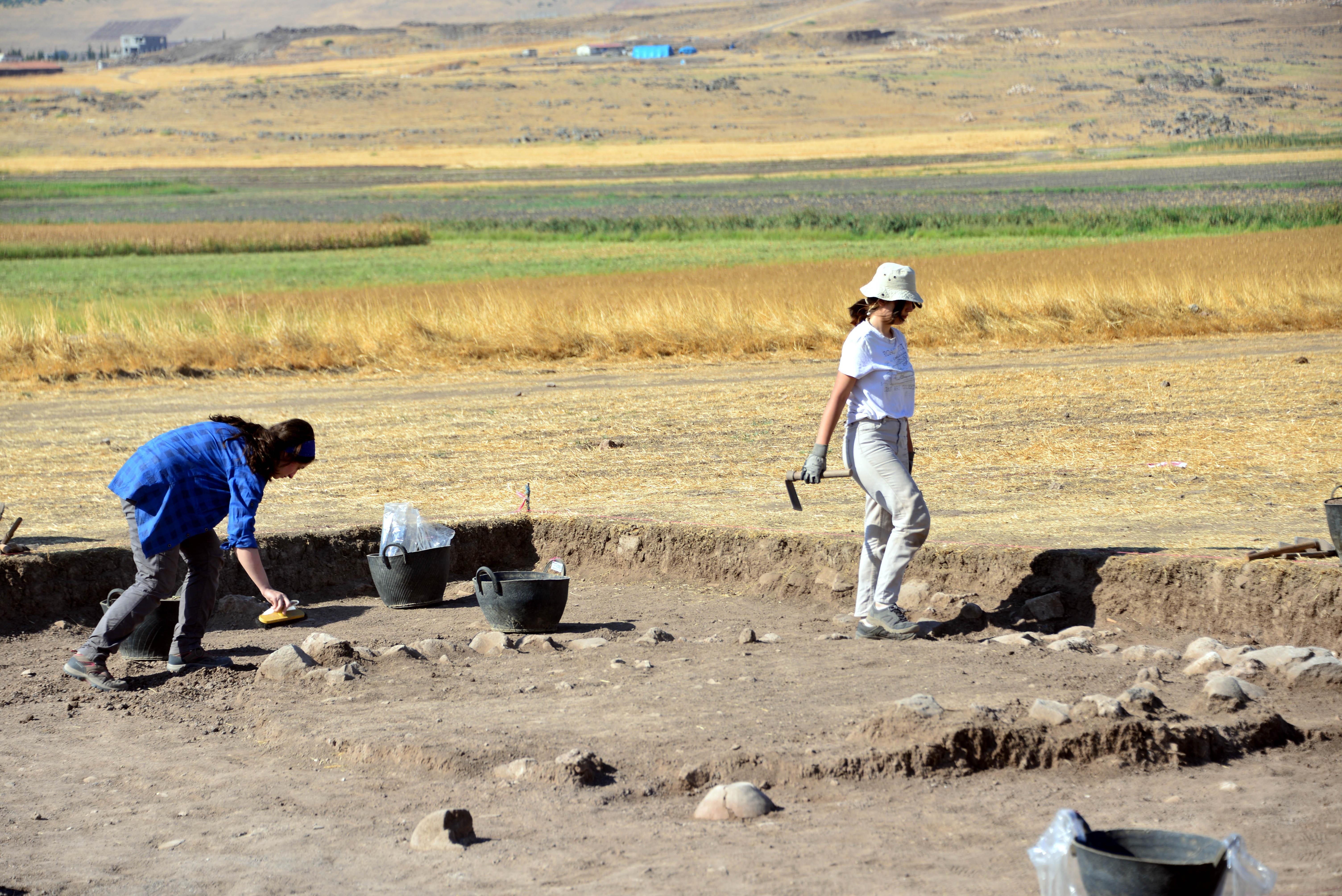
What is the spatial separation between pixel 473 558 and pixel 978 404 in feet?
23.9

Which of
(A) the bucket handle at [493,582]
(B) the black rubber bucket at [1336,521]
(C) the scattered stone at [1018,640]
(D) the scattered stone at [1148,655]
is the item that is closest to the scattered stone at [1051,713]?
(D) the scattered stone at [1148,655]

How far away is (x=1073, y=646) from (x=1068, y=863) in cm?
355

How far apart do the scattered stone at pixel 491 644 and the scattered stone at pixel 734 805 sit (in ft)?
8.43

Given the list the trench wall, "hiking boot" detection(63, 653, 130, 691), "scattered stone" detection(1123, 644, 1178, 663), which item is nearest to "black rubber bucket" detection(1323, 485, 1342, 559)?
the trench wall

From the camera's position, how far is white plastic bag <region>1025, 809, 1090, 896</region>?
365 cm

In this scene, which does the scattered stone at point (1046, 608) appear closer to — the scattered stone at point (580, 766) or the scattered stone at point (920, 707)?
the scattered stone at point (920, 707)

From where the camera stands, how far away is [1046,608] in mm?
7953

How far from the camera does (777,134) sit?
4852 inches


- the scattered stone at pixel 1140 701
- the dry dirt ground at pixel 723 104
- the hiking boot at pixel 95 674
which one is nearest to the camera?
the scattered stone at pixel 1140 701

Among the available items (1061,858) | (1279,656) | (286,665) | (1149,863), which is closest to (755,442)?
(286,665)

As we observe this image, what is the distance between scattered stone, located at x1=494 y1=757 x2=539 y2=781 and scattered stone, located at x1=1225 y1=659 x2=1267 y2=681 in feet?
10.3

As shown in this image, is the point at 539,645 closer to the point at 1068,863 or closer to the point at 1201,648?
the point at 1201,648

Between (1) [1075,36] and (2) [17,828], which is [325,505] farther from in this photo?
(1) [1075,36]

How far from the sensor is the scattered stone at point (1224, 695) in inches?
227
